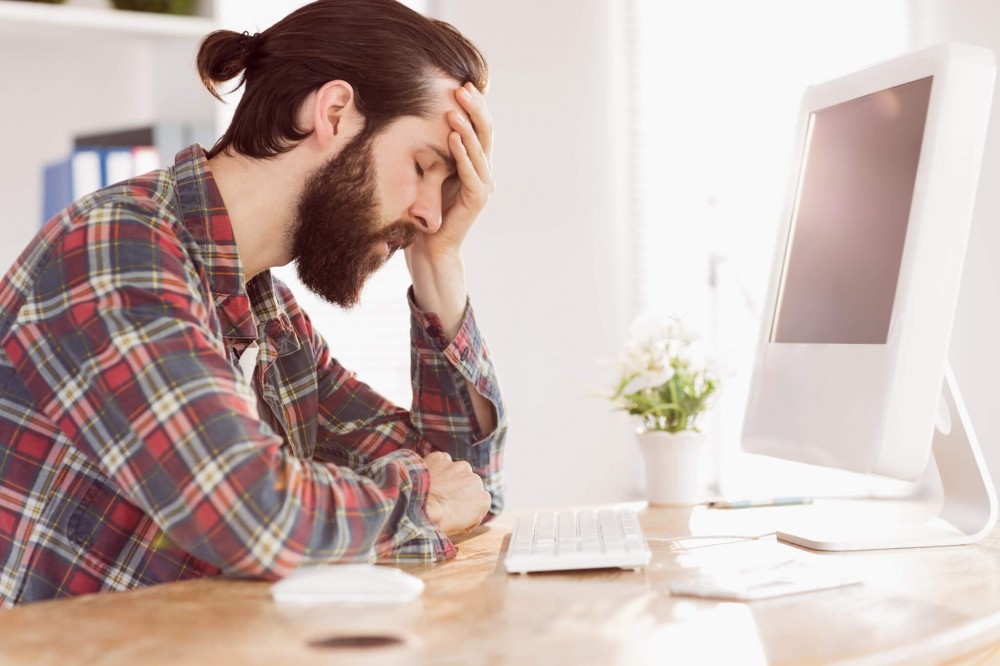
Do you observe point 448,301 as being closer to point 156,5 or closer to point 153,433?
point 153,433

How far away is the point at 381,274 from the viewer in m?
2.89

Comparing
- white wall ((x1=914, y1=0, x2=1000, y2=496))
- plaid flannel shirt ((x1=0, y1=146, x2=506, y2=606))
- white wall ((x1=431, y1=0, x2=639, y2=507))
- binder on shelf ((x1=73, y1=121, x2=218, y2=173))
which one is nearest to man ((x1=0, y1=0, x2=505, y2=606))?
plaid flannel shirt ((x1=0, y1=146, x2=506, y2=606))

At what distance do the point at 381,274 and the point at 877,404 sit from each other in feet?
6.44

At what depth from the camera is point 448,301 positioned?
148 cm

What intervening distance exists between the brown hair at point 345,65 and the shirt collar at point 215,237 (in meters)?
0.13

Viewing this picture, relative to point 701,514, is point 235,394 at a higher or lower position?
higher

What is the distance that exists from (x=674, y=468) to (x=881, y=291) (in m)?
0.56

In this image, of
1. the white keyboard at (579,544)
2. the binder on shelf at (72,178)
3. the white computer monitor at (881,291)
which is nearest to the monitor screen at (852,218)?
the white computer monitor at (881,291)

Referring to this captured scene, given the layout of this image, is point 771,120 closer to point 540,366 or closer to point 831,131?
point 540,366

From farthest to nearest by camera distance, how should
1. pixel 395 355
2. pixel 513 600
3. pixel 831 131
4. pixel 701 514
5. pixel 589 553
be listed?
pixel 395 355 < pixel 701 514 < pixel 831 131 < pixel 589 553 < pixel 513 600

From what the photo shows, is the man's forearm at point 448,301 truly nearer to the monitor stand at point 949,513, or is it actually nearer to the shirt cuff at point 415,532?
the shirt cuff at point 415,532

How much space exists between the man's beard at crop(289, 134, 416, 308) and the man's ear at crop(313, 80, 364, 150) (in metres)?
0.02

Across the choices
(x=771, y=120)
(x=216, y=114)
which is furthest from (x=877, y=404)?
(x=771, y=120)

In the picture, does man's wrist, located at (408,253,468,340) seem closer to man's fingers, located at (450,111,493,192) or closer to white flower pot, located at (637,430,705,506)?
man's fingers, located at (450,111,493,192)
